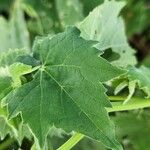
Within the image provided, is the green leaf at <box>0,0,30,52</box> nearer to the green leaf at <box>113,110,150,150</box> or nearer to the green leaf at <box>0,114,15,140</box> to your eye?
the green leaf at <box>113,110,150,150</box>

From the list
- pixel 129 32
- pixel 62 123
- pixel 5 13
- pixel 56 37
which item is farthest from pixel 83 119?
pixel 5 13

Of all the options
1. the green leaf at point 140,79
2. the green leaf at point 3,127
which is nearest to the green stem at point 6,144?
the green leaf at point 3,127

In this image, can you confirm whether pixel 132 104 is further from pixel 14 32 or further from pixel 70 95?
pixel 14 32

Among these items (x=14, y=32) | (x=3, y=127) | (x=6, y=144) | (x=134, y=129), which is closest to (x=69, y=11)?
(x=14, y=32)

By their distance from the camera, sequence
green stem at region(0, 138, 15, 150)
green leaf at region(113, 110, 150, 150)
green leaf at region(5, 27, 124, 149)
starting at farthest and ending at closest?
green leaf at region(113, 110, 150, 150) → green stem at region(0, 138, 15, 150) → green leaf at region(5, 27, 124, 149)

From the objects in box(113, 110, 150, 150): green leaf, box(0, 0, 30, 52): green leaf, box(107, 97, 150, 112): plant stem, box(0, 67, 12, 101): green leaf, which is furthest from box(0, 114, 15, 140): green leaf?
box(0, 0, 30, 52): green leaf
